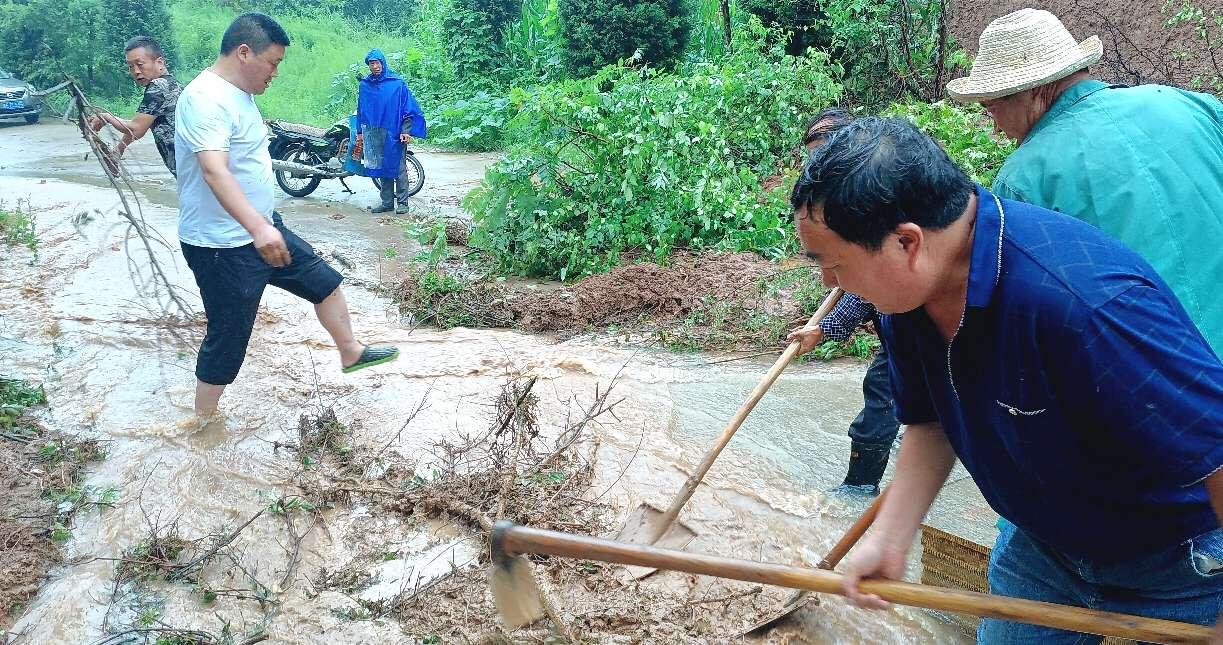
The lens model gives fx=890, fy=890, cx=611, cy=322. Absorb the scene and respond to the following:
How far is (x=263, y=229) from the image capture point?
155 inches

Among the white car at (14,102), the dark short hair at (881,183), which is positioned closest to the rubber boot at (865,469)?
the dark short hair at (881,183)

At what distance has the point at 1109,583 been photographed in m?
1.67

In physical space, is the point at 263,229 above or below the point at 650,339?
above

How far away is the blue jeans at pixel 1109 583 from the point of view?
1.56 meters

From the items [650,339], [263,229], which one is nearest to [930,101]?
[650,339]

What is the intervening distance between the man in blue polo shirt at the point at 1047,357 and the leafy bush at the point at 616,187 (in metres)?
5.24

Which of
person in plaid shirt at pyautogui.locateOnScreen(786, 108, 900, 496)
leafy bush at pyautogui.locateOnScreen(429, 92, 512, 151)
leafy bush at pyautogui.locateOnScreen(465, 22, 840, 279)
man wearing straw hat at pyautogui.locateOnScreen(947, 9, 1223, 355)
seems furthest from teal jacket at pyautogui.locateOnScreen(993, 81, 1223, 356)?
leafy bush at pyautogui.locateOnScreen(429, 92, 512, 151)

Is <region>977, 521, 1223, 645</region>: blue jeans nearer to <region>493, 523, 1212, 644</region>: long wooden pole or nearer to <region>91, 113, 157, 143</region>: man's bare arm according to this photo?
A: <region>493, 523, 1212, 644</region>: long wooden pole

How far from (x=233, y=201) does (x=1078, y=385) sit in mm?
3540

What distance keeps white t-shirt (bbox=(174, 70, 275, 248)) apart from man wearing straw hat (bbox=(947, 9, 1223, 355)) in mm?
3148

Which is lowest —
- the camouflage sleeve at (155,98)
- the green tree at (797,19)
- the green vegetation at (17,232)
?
the green vegetation at (17,232)

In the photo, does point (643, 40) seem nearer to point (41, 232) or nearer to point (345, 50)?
point (41, 232)

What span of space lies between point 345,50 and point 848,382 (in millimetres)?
24840

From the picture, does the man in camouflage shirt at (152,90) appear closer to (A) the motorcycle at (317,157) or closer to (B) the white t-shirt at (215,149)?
(B) the white t-shirt at (215,149)
